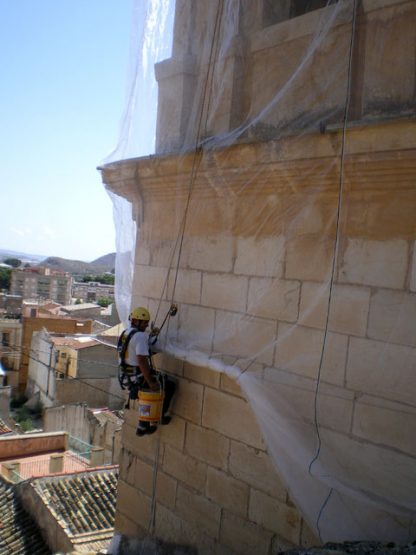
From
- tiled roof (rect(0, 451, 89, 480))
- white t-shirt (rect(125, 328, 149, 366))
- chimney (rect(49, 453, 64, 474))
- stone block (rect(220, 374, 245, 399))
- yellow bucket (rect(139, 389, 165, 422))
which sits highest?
white t-shirt (rect(125, 328, 149, 366))

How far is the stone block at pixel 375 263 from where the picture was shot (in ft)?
8.55

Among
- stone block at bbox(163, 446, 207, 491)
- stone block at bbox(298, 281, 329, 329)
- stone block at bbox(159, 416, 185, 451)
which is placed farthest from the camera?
stone block at bbox(159, 416, 185, 451)

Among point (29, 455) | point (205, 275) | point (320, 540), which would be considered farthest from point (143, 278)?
point (29, 455)

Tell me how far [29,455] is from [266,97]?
61.1 feet

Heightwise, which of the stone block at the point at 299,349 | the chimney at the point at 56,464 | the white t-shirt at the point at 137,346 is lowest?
the chimney at the point at 56,464

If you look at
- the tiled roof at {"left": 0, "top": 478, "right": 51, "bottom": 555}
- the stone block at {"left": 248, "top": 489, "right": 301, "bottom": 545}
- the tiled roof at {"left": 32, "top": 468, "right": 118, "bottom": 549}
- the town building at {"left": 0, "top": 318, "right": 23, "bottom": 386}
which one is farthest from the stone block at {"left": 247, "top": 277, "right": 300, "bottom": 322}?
the town building at {"left": 0, "top": 318, "right": 23, "bottom": 386}

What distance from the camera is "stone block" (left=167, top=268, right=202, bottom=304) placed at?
3.71 meters

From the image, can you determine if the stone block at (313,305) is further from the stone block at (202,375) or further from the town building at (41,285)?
the town building at (41,285)

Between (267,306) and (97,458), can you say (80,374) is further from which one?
(267,306)

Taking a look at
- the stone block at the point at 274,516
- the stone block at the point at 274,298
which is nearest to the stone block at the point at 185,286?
the stone block at the point at 274,298

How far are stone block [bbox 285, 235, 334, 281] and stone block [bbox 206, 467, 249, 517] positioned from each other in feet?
4.26

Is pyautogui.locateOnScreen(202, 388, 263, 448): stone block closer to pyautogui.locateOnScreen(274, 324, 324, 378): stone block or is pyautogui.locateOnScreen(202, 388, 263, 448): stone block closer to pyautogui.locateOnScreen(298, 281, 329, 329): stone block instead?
pyautogui.locateOnScreen(274, 324, 324, 378): stone block

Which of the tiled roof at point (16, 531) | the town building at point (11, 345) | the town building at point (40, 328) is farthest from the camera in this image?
the town building at point (11, 345)

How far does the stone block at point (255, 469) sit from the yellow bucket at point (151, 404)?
58 centimetres
